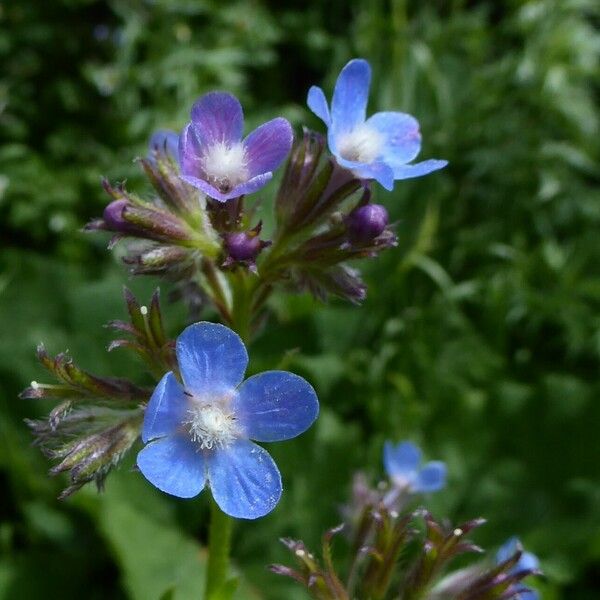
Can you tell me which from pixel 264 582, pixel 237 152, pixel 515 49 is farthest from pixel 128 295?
pixel 515 49

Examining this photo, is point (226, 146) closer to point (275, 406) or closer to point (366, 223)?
point (366, 223)

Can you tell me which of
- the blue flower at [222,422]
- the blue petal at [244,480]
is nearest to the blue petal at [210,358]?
the blue flower at [222,422]

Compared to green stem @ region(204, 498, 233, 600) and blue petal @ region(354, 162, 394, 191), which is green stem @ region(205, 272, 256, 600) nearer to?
green stem @ region(204, 498, 233, 600)

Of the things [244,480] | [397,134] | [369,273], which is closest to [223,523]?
[244,480]

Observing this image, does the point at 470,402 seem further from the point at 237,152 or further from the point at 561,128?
the point at 237,152

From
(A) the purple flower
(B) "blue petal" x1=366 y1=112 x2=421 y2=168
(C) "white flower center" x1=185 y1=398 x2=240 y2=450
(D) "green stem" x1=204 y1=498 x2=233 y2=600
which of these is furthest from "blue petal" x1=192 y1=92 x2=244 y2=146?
(D) "green stem" x1=204 y1=498 x2=233 y2=600

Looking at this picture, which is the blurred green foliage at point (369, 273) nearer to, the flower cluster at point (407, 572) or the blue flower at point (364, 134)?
the flower cluster at point (407, 572)
